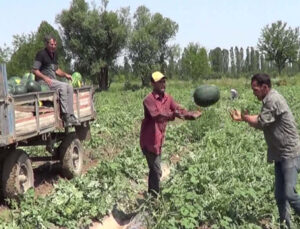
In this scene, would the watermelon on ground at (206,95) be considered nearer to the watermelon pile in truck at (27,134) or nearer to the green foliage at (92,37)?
the watermelon pile in truck at (27,134)

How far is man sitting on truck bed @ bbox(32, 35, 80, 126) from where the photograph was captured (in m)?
8.71

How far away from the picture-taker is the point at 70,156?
30.1ft

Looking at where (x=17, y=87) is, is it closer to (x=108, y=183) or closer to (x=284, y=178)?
(x=108, y=183)

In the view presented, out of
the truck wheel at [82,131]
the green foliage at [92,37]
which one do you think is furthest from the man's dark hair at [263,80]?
the green foliage at [92,37]

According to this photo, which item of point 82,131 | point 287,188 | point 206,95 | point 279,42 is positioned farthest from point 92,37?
point 287,188

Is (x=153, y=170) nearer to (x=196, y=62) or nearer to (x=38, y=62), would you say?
(x=38, y=62)

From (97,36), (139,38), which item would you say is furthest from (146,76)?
(97,36)

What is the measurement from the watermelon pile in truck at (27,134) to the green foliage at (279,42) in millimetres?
54814

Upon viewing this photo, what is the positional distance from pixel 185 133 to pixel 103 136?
227 cm

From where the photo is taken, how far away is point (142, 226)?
647 centimetres

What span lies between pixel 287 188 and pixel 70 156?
4.58 meters

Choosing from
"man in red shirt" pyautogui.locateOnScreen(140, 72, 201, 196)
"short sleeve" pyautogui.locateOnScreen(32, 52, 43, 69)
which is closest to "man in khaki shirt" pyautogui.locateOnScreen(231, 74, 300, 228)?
"man in red shirt" pyautogui.locateOnScreen(140, 72, 201, 196)

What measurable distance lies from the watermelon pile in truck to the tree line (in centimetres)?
3355

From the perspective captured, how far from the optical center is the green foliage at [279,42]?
61094mm
